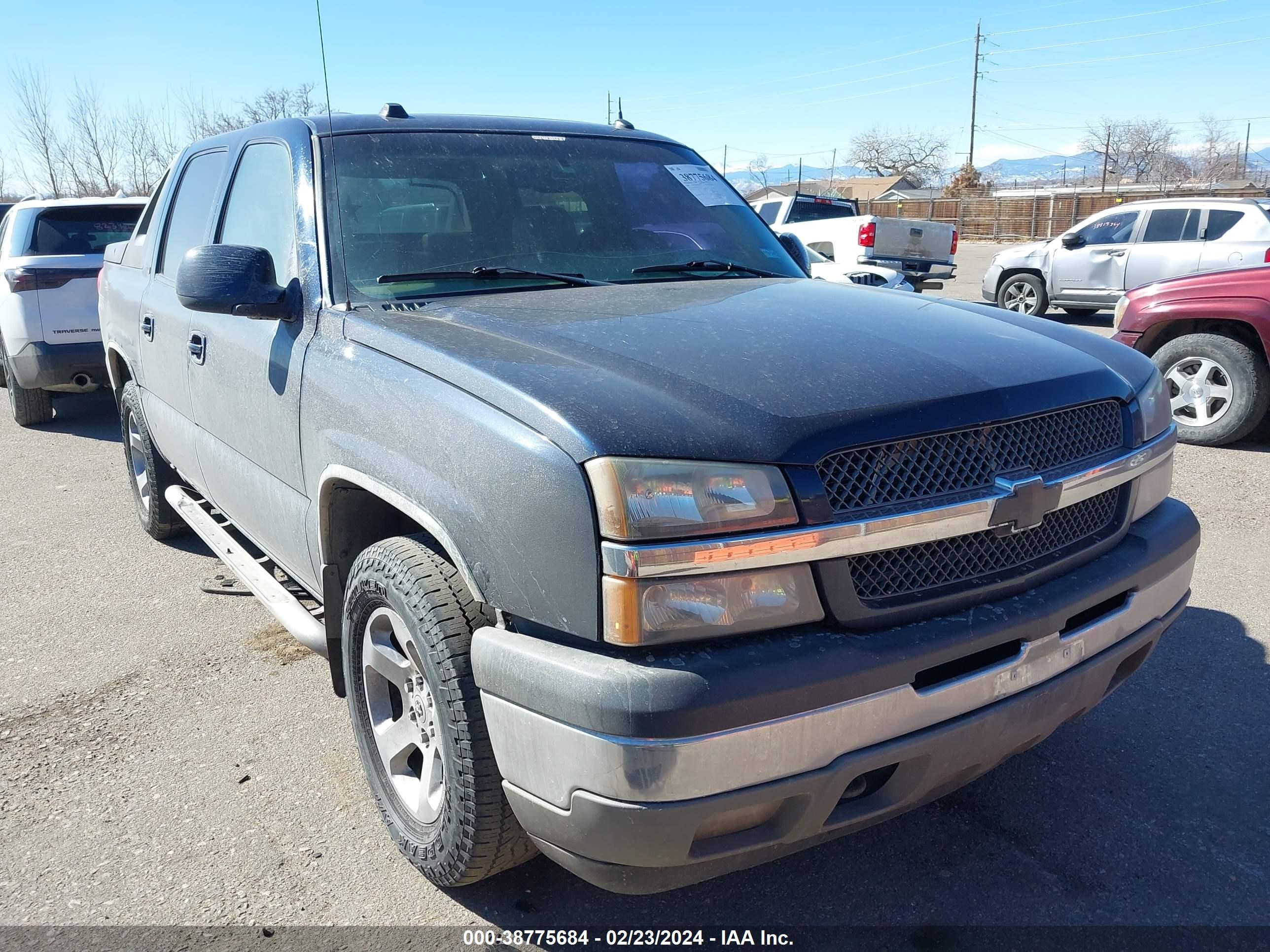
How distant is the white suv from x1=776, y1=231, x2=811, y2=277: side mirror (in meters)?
5.75

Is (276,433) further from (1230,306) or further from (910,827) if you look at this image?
(1230,306)

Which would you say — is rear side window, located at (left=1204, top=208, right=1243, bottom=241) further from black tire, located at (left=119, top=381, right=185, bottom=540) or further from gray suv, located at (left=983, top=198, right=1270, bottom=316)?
black tire, located at (left=119, top=381, right=185, bottom=540)

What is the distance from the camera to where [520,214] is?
10.4 ft


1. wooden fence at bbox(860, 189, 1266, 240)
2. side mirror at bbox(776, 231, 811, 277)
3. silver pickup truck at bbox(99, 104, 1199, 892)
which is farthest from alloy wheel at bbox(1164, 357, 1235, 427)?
wooden fence at bbox(860, 189, 1266, 240)

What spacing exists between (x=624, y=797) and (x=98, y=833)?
71.0 inches

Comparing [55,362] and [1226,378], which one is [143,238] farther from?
[1226,378]

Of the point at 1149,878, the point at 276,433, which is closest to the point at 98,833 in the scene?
the point at 276,433

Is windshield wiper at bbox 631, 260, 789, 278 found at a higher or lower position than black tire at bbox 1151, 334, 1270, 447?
higher

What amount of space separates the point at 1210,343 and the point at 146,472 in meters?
6.47

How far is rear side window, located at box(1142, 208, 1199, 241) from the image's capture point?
1185cm

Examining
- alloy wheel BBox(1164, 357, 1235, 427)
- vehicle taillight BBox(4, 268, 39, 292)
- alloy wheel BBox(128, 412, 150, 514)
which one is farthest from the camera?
vehicle taillight BBox(4, 268, 39, 292)

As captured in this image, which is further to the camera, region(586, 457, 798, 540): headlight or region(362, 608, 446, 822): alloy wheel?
region(362, 608, 446, 822): alloy wheel

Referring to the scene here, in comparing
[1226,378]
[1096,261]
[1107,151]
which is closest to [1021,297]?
[1096,261]

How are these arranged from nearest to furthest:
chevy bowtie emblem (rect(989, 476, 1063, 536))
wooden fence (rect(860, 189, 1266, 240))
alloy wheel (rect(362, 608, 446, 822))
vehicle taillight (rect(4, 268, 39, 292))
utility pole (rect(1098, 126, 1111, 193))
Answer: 1. chevy bowtie emblem (rect(989, 476, 1063, 536))
2. alloy wheel (rect(362, 608, 446, 822))
3. vehicle taillight (rect(4, 268, 39, 292))
4. wooden fence (rect(860, 189, 1266, 240))
5. utility pole (rect(1098, 126, 1111, 193))
